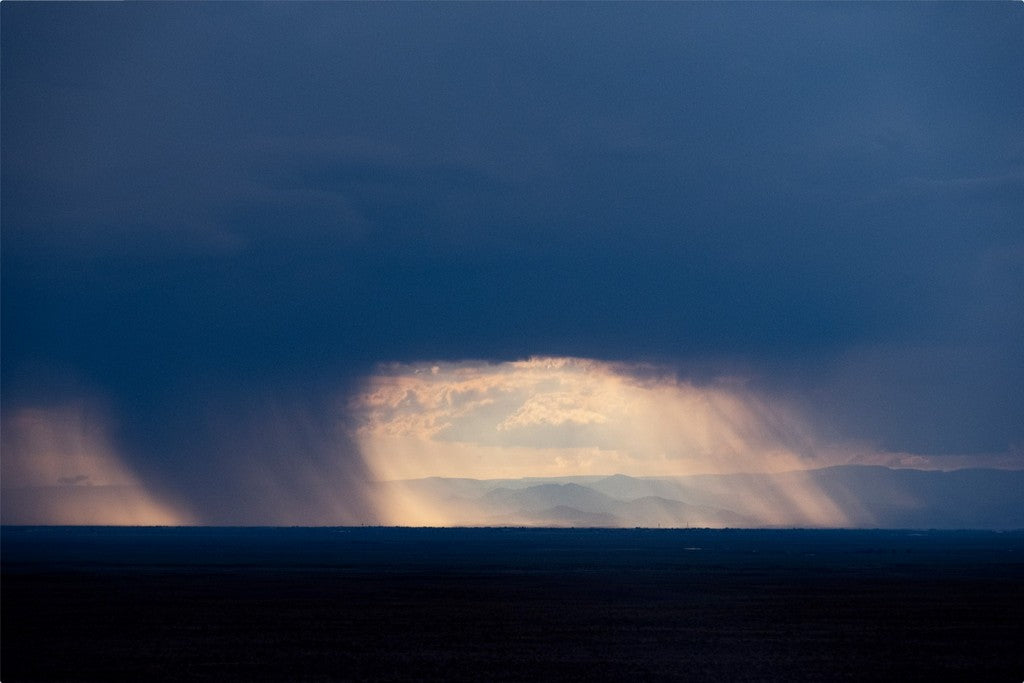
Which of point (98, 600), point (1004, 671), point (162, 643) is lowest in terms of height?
point (1004, 671)

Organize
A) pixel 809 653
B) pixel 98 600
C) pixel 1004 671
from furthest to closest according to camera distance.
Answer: pixel 98 600
pixel 809 653
pixel 1004 671

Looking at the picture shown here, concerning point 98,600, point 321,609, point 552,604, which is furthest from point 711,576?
point 98,600

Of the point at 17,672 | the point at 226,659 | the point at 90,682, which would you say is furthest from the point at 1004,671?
the point at 17,672

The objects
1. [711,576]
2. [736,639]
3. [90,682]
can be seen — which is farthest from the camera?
[711,576]

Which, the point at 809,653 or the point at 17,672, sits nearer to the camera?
the point at 17,672

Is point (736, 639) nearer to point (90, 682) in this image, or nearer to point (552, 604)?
point (552, 604)

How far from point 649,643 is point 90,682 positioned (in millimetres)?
23005

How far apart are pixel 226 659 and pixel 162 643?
Answer: 19.6 ft

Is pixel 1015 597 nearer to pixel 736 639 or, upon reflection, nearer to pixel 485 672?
pixel 736 639

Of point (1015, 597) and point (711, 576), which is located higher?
point (711, 576)

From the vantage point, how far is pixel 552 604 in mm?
71375

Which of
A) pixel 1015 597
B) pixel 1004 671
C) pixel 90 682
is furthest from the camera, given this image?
pixel 1015 597

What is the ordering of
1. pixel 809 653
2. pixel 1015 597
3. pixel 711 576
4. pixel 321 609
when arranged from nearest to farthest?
pixel 809 653 → pixel 321 609 → pixel 1015 597 → pixel 711 576

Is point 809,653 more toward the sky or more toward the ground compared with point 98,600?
more toward the ground
